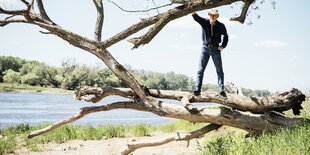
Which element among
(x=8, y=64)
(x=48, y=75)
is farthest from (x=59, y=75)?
(x=8, y=64)

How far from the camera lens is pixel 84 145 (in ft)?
29.1

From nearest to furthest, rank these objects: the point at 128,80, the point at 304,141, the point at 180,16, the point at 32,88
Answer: the point at 304,141
the point at 180,16
the point at 128,80
the point at 32,88

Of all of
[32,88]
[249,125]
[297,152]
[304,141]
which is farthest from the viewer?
[32,88]

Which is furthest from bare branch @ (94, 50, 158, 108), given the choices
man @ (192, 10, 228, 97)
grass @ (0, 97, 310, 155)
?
grass @ (0, 97, 310, 155)

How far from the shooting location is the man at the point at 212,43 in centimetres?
547

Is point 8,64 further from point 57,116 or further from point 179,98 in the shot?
point 179,98

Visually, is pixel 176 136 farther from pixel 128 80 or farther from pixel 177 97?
pixel 128 80

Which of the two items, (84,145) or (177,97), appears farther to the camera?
(84,145)

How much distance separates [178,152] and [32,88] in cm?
4702

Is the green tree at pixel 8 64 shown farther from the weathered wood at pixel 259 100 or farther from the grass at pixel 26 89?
the weathered wood at pixel 259 100

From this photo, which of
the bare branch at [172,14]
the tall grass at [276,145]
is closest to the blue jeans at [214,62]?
the bare branch at [172,14]

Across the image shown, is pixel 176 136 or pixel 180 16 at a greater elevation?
pixel 180 16

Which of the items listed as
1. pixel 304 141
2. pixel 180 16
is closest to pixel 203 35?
pixel 180 16

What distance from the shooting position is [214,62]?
5.53 m
